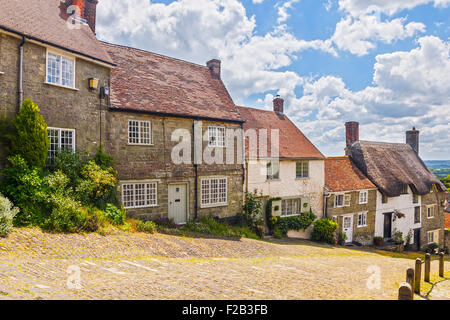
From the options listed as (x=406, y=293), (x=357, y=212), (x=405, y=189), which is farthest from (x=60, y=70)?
(x=405, y=189)

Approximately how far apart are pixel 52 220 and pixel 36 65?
20.8ft

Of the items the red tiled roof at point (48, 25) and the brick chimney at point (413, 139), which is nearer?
the red tiled roof at point (48, 25)

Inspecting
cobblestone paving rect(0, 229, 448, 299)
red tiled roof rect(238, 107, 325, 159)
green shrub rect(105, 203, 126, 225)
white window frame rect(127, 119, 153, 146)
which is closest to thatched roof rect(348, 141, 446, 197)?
red tiled roof rect(238, 107, 325, 159)

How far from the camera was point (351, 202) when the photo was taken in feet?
83.1

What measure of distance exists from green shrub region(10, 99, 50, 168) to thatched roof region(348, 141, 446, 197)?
26346mm

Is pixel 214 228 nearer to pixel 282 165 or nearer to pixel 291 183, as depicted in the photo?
pixel 282 165

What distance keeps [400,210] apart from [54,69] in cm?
3051

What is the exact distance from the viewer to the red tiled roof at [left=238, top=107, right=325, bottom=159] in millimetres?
22812

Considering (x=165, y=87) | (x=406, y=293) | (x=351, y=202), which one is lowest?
(x=351, y=202)

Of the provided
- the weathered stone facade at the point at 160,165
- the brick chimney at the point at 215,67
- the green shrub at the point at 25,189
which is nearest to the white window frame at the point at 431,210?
the weathered stone facade at the point at 160,165

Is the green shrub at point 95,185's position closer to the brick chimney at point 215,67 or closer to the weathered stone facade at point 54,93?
the weathered stone facade at point 54,93

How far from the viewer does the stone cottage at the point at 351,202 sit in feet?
80.3

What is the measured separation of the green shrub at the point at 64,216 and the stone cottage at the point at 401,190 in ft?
82.4

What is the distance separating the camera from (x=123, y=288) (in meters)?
6.28
